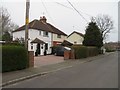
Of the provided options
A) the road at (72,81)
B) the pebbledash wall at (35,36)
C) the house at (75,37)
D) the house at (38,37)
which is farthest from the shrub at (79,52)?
the house at (75,37)

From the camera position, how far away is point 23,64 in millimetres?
16688

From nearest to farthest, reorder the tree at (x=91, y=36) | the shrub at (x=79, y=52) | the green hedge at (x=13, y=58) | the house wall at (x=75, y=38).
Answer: the green hedge at (x=13, y=58) < the shrub at (x=79, y=52) < the tree at (x=91, y=36) < the house wall at (x=75, y=38)

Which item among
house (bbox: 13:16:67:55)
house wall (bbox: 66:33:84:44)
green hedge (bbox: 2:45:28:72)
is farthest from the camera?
house wall (bbox: 66:33:84:44)

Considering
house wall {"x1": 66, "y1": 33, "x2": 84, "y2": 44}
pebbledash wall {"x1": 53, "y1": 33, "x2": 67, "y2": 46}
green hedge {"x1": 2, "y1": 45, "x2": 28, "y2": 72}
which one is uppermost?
house wall {"x1": 66, "y1": 33, "x2": 84, "y2": 44}

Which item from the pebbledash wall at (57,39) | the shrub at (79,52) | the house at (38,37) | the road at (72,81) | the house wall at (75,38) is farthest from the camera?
the house wall at (75,38)

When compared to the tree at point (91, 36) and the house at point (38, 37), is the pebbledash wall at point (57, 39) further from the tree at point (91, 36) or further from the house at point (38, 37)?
the tree at point (91, 36)

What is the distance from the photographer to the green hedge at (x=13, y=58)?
14.4 meters

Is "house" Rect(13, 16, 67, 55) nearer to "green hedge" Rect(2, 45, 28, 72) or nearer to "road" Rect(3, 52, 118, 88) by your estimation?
"green hedge" Rect(2, 45, 28, 72)

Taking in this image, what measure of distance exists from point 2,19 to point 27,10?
4386 centimetres

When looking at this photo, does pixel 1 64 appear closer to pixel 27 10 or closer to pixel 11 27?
pixel 27 10

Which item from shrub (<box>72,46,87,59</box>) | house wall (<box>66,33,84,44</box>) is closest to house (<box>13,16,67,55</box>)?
shrub (<box>72,46,87,59</box>)

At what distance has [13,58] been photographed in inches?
602

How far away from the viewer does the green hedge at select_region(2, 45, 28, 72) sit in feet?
47.4

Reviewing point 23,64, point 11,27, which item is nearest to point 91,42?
point 11,27
